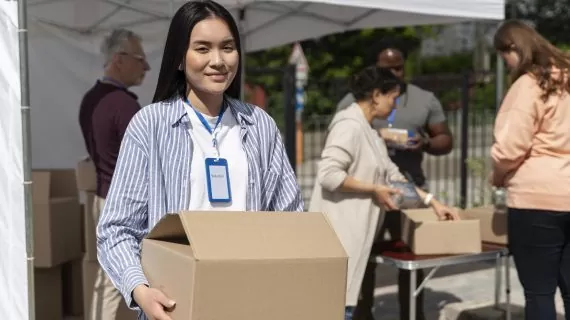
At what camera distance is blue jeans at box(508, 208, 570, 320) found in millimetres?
3256

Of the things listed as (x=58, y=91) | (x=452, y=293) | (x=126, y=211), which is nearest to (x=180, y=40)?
(x=126, y=211)

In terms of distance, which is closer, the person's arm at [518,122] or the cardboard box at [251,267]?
the cardboard box at [251,267]

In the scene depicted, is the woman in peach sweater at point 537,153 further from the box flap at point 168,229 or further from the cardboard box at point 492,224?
the box flap at point 168,229

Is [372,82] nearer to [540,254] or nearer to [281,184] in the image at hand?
[540,254]

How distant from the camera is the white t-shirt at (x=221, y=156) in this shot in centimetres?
177

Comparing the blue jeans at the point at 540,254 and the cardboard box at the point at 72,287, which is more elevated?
the blue jeans at the point at 540,254

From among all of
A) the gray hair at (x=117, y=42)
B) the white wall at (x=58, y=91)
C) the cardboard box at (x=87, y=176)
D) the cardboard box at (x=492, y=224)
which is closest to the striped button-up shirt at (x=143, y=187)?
the gray hair at (x=117, y=42)

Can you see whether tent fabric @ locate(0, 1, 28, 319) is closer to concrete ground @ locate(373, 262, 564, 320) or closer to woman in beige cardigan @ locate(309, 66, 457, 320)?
woman in beige cardigan @ locate(309, 66, 457, 320)

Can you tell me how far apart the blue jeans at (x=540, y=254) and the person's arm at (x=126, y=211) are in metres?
2.05

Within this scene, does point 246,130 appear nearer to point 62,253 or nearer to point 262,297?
point 262,297

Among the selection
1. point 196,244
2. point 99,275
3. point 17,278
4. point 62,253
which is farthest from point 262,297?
point 62,253

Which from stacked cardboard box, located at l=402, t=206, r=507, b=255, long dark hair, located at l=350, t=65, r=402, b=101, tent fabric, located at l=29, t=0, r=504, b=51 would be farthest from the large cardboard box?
stacked cardboard box, located at l=402, t=206, r=507, b=255

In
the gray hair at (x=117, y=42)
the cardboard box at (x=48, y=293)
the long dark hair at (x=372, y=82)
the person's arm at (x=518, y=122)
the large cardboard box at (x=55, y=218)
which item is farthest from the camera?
the cardboard box at (x=48, y=293)

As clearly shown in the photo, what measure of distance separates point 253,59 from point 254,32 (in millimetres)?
12017
